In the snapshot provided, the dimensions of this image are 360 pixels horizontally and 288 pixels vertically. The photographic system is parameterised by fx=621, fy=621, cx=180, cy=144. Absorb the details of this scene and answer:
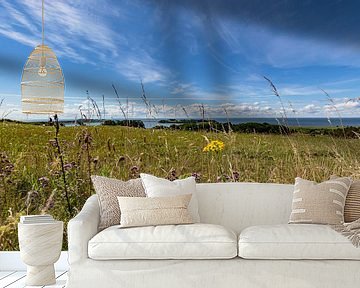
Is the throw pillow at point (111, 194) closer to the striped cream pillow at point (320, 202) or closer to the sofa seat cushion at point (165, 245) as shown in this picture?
the sofa seat cushion at point (165, 245)

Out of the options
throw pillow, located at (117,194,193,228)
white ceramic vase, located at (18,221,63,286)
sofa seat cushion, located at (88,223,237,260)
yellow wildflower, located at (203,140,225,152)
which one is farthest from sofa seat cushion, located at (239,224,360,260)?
yellow wildflower, located at (203,140,225,152)

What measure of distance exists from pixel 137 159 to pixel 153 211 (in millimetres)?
1757

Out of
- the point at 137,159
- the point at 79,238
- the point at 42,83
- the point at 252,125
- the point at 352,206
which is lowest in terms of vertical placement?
the point at 79,238

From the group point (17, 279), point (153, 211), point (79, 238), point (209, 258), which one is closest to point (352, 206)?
point (209, 258)

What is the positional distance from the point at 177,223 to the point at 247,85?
2.26 metres

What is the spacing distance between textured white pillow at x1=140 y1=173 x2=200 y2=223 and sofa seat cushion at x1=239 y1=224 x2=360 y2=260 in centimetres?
64

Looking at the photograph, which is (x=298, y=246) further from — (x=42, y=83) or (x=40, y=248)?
(x=42, y=83)

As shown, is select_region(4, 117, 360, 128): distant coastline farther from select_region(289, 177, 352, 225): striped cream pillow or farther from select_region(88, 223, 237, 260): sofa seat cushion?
select_region(88, 223, 237, 260): sofa seat cushion

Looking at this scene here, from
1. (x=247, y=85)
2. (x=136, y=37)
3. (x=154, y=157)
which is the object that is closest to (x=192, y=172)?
(x=154, y=157)

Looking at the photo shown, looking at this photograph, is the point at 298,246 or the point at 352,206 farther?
the point at 352,206

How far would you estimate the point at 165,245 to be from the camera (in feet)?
12.7

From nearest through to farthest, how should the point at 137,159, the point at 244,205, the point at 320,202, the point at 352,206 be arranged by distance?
the point at 320,202, the point at 352,206, the point at 244,205, the point at 137,159

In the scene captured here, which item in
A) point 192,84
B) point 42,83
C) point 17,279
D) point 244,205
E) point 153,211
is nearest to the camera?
point 153,211

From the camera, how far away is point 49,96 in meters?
5.34
